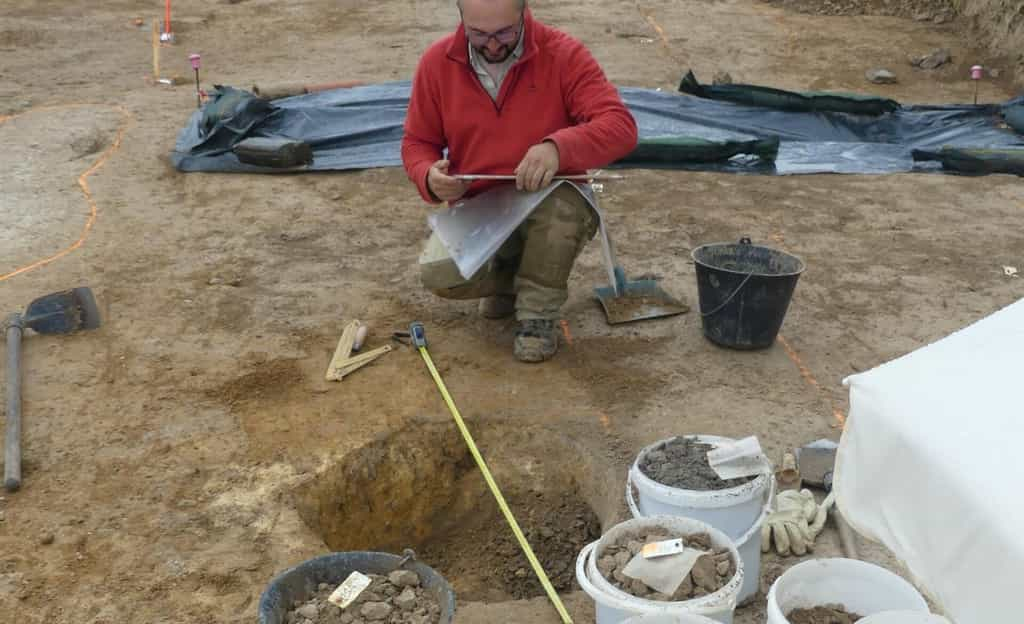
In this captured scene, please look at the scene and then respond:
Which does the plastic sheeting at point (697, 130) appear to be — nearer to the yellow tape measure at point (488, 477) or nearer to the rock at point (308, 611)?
the yellow tape measure at point (488, 477)

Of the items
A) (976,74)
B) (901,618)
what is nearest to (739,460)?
(901,618)

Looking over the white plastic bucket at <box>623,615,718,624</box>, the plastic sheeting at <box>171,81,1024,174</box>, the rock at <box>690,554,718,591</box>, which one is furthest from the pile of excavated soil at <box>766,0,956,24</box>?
the white plastic bucket at <box>623,615,718,624</box>

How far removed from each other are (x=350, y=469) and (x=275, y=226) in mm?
2397

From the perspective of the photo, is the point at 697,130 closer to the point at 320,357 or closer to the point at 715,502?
the point at 320,357

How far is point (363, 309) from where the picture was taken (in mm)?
4430

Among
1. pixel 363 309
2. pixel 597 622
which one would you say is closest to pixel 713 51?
pixel 363 309

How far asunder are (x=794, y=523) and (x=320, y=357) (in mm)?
2021

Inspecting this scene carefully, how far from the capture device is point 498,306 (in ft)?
14.3

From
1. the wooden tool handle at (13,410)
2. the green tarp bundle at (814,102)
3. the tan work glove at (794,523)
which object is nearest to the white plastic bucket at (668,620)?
the tan work glove at (794,523)

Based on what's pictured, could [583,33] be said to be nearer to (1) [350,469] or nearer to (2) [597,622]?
(1) [350,469]

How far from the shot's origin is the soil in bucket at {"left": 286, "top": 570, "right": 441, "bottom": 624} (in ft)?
7.57

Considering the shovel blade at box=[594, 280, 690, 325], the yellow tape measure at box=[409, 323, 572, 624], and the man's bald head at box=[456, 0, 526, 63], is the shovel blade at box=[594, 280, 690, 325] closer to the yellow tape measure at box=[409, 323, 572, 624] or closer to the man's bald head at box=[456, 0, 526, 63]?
the yellow tape measure at box=[409, 323, 572, 624]

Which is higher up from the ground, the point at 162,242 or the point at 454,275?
the point at 454,275

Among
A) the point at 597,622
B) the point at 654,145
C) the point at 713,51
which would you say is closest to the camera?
the point at 597,622
